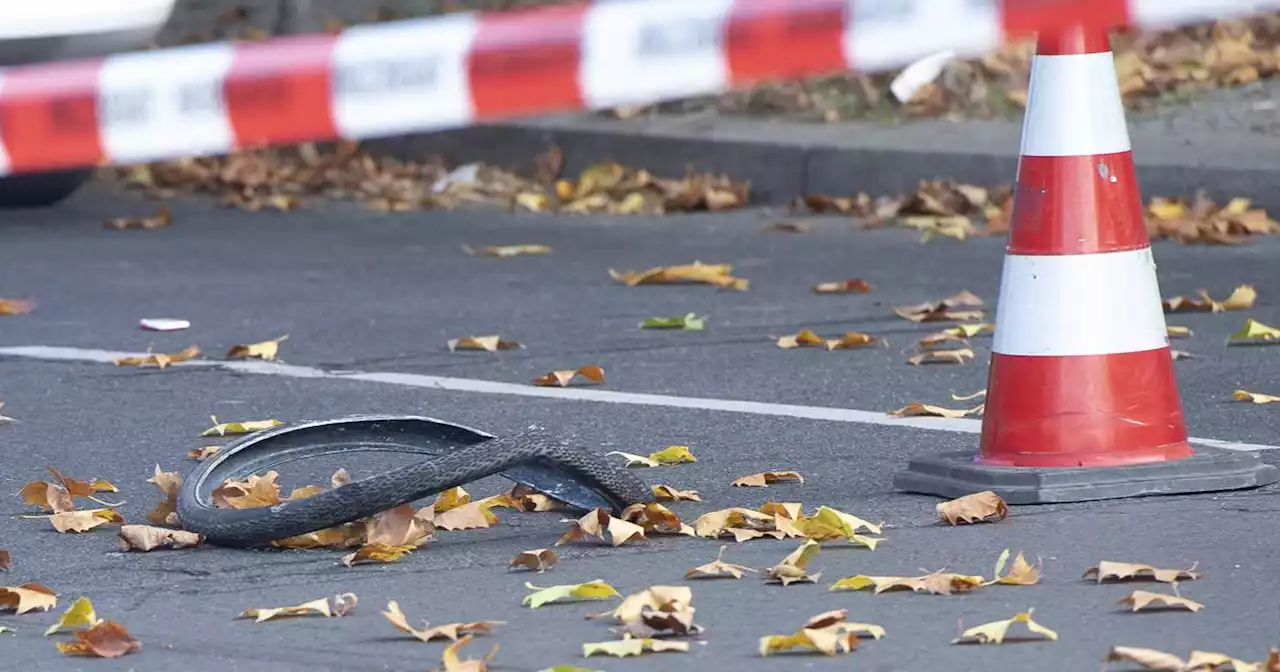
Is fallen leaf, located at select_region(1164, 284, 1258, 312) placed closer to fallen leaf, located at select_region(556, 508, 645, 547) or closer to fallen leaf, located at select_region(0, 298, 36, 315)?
fallen leaf, located at select_region(556, 508, 645, 547)

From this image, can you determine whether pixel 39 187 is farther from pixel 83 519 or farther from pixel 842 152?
pixel 83 519

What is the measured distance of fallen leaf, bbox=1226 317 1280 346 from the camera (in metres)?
6.53

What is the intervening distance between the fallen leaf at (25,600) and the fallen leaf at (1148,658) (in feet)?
5.59

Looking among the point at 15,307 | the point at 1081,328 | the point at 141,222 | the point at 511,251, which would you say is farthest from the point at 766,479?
the point at 141,222

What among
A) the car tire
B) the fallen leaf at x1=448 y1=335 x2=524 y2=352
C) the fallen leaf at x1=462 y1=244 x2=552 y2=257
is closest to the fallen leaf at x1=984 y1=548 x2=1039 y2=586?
the fallen leaf at x1=448 y1=335 x2=524 y2=352

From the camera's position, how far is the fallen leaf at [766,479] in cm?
491

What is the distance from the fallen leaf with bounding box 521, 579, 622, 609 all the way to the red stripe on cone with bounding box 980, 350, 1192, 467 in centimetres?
104

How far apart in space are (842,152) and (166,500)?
18.3 feet

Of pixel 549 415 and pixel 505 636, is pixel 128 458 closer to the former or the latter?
pixel 549 415

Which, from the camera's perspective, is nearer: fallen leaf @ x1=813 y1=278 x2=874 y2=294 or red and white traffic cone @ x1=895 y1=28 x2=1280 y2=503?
red and white traffic cone @ x1=895 y1=28 x2=1280 y2=503

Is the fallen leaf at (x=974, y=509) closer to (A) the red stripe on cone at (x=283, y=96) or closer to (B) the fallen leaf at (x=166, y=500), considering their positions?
(A) the red stripe on cone at (x=283, y=96)

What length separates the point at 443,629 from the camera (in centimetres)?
377

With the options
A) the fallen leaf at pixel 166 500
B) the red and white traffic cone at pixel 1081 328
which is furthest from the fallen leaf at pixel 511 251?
the red and white traffic cone at pixel 1081 328

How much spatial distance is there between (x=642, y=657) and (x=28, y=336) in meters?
4.20
